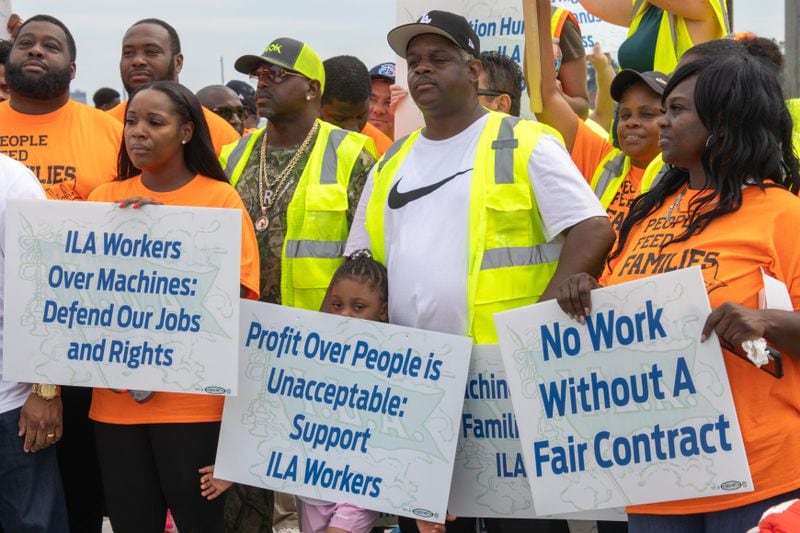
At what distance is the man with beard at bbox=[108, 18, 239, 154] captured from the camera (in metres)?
5.91

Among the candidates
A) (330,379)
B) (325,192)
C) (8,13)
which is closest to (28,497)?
(330,379)

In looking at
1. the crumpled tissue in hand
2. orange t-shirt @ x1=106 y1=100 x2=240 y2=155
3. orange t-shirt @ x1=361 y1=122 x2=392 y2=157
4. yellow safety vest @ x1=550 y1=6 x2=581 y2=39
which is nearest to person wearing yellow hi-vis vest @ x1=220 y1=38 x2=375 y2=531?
orange t-shirt @ x1=106 y1=100 x2=240 y2=155

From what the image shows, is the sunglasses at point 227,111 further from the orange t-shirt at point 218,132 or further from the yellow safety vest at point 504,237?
the yellow safety vest at point 504,237

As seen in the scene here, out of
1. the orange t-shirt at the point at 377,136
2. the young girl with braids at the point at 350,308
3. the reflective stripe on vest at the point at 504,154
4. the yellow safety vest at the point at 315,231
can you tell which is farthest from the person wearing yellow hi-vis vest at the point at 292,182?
the orange t-shirt at the point at 377,136

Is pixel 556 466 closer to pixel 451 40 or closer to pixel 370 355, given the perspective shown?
pixel 370 355

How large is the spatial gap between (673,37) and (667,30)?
2.0 inches

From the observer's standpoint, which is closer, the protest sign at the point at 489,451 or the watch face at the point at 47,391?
the protest sign at the point at 489,451

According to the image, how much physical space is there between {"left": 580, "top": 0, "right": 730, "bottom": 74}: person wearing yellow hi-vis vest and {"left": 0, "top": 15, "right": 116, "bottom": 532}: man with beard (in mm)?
2587

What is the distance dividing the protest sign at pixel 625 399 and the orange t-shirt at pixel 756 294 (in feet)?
0.15

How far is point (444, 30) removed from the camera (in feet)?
13.6

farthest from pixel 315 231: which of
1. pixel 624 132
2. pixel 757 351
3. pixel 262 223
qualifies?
pixel 757 351

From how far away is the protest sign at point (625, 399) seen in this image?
3.24m

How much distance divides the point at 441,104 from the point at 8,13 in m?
4.29

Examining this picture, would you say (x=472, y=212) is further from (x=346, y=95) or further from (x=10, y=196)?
(x=346, y=95)
